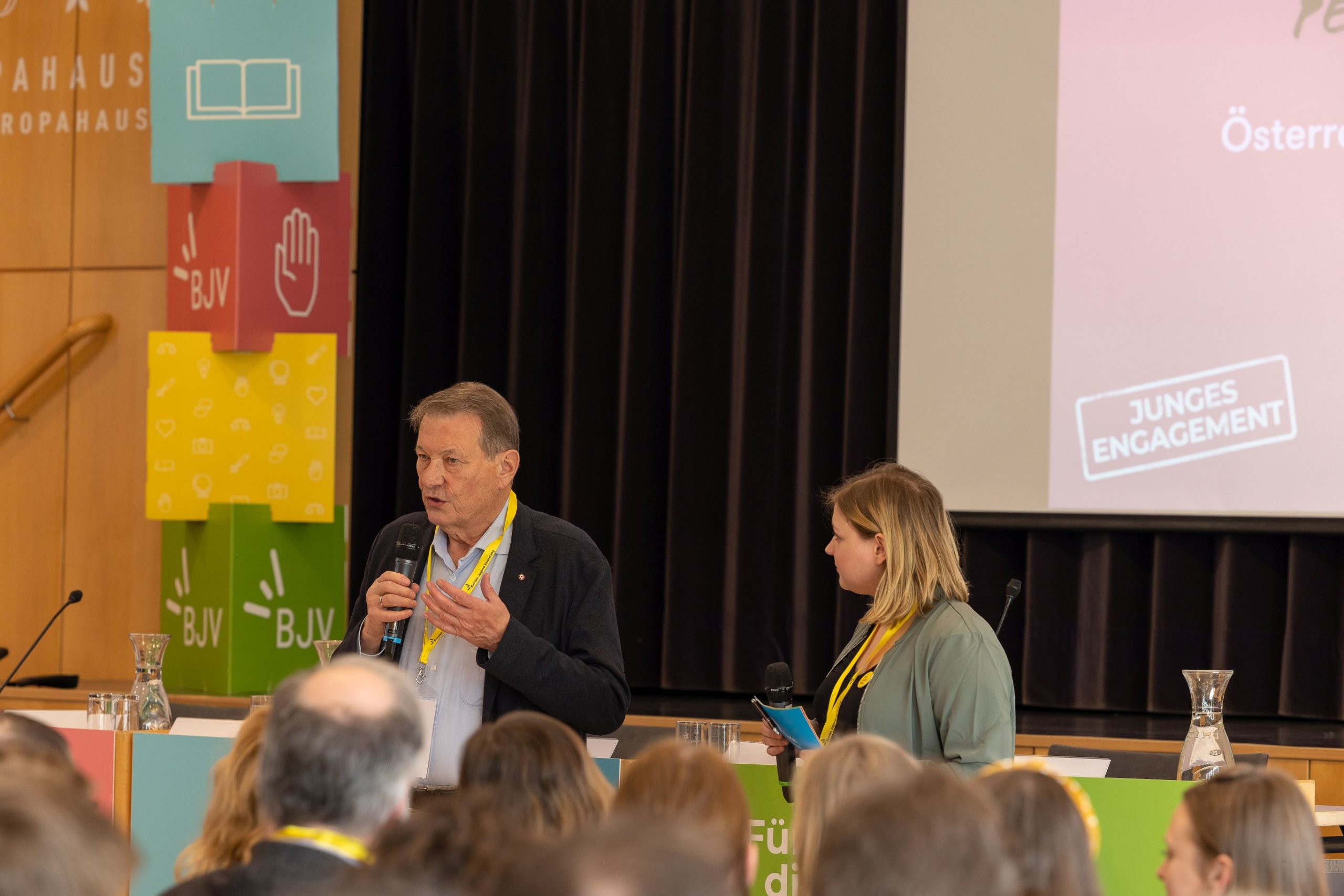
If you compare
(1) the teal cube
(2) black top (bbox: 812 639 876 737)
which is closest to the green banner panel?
(2) black top (bbox: 812 639 876 737)

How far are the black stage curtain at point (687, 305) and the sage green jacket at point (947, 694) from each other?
2.38 m

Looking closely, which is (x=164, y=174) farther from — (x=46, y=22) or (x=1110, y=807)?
(x=1110, y=807)

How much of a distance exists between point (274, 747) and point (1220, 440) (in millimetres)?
3792

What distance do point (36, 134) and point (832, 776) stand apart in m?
5.18

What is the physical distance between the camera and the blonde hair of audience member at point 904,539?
271 cm

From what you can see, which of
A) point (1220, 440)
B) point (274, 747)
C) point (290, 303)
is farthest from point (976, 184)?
point (274, 747)

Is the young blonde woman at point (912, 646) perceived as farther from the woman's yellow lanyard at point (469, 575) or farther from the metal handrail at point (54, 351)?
the metal handrail at point (54, 351)

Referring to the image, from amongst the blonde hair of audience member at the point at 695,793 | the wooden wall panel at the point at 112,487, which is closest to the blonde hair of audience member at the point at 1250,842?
the blonde hair of audience member at the point at 695,793

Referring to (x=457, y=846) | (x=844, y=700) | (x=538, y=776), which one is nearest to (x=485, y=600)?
(x=844, y=700)

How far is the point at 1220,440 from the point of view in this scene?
15.3 feet

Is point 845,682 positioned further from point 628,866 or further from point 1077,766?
point 628,866

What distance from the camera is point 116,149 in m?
5.81

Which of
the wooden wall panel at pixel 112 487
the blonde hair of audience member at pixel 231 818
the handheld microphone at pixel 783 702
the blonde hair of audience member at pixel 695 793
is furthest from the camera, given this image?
the wooden wall panel at pixel 112 487

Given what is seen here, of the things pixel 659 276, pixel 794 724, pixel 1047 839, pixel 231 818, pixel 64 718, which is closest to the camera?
pixel 1047 839
